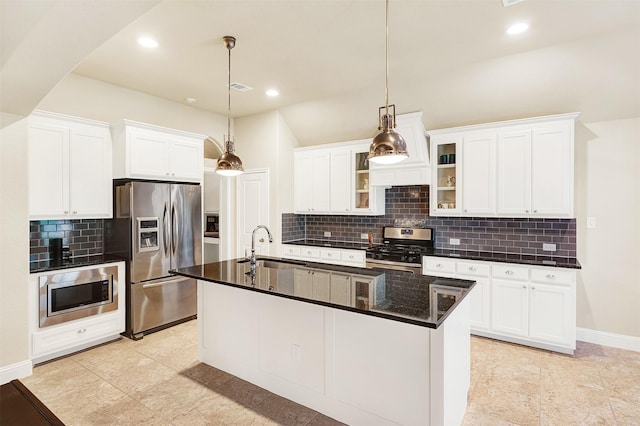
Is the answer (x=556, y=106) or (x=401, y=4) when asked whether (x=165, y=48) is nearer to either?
(x=401, y=4)

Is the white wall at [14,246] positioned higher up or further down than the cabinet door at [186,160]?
further down

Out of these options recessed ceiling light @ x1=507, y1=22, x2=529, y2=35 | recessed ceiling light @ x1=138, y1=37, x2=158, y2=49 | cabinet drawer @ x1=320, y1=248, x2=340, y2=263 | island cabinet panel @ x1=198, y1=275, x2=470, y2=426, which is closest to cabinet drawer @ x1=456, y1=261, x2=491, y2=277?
island cabinet panel @ x1=198, y1=275, x2=470, y2=426

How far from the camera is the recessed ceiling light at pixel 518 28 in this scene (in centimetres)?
290

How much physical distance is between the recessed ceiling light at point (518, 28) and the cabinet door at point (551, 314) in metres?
2.52

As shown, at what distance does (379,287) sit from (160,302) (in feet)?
10.0

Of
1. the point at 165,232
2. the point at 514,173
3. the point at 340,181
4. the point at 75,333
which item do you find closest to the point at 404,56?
the point at 514,173

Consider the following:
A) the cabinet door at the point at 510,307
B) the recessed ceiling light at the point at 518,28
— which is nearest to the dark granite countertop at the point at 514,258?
the cabinet door at the point at 510,307

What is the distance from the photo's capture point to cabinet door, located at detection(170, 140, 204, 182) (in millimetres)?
4426

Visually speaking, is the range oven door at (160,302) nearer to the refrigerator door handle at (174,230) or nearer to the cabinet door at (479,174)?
the refrigerator door handle at (174,230)

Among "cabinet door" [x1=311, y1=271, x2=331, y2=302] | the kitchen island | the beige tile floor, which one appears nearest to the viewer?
the kitchen island

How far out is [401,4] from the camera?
8.54 feet

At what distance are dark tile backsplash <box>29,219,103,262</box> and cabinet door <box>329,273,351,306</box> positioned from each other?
10.5 ft

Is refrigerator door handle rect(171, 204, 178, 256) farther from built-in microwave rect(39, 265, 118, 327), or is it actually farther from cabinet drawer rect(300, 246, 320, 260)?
cabinet drawer rect(300, 246, 320, 260)

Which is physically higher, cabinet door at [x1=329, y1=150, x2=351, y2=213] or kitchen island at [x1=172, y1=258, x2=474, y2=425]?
cabinet door at [x1=329, y1=150, x2=351, y2=213]
